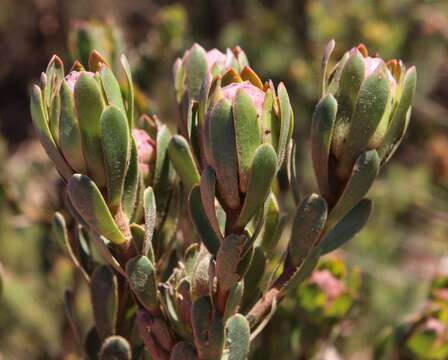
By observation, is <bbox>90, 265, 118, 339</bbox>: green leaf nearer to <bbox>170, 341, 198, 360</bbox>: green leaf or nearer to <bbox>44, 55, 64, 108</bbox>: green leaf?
<bbox>170, 341, 198, 360</bbox>: green leaf

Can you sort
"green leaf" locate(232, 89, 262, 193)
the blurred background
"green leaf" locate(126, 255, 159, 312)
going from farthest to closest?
the blurred background, "green leaf" locate(126, 255, 159, 312), "green leaf" locate(232, 89, 262, 193)

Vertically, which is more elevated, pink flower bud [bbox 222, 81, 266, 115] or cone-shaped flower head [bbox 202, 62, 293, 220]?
pink flower bud [bbox 222, 81, 266, 115]

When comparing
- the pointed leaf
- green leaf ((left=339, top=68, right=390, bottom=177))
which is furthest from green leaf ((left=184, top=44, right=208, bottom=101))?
green leaf ((left=339, top=68, right=390, bottom=177))

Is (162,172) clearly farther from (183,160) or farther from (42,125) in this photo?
(42,125)

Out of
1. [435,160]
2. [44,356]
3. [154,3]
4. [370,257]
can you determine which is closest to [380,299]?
[370,257]

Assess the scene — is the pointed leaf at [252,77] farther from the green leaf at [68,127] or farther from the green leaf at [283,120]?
the green leaf at [68,127]

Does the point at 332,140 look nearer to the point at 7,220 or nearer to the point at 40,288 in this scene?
the point at 7,220

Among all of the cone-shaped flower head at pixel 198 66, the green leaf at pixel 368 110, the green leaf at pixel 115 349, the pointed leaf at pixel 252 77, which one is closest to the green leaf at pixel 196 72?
the cone-shaped flower head at pixel 198 66
